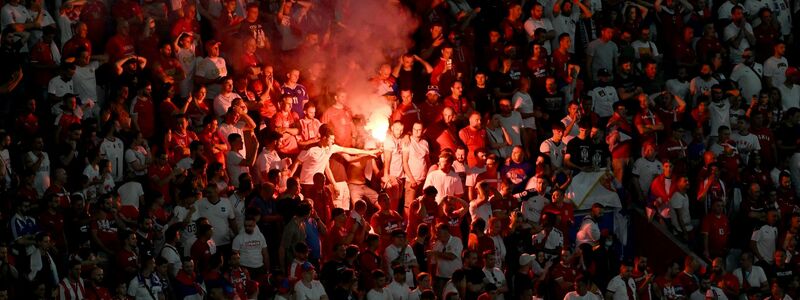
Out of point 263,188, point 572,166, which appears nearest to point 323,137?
point 263,188

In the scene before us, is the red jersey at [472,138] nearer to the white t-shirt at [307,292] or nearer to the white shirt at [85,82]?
the white t-shirt at [307,292]

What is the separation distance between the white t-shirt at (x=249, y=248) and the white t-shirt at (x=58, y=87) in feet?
8.47

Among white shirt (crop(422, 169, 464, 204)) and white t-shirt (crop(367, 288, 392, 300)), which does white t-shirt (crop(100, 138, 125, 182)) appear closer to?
white t-shirt (crop(367, 288, 392, 300))

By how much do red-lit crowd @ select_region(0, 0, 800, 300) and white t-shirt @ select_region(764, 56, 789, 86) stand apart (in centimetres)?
3

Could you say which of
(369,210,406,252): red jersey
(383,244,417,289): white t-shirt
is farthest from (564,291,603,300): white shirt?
(369,210,406,252): red jersey

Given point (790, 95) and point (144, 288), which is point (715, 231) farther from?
point (144, 288)

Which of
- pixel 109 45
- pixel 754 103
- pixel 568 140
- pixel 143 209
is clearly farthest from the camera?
pixel 754 103

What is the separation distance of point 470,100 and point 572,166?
178 cm

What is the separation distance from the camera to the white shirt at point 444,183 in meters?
20.2

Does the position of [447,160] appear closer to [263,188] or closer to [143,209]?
[263,188]

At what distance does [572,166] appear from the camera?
20.7 m

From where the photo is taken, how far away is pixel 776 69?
77.5ft

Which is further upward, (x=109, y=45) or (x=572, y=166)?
(x=109, y=45)

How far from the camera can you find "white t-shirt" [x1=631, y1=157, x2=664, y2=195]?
69.6 ft
